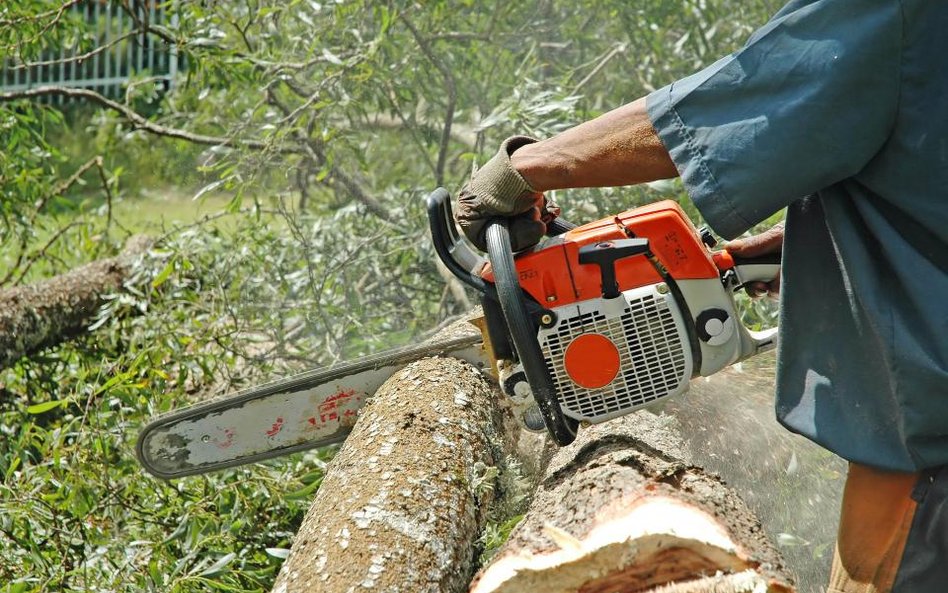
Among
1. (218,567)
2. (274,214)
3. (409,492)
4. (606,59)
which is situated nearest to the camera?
(409,492)

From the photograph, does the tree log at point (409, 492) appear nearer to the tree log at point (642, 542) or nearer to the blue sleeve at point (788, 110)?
the tree log at point (642, 542)

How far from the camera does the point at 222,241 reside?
429 cm

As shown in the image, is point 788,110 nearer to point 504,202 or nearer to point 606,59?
point 504,202

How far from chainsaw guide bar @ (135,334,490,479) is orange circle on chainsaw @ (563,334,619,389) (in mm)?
533

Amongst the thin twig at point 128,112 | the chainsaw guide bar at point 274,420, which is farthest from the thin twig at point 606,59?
the chainsaw guide bar at point 274,420

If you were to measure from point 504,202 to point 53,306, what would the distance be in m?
2.58

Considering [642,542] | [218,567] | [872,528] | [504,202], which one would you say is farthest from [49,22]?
[872,528]

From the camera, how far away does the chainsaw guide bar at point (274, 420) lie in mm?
2590

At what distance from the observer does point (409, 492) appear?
219 cm

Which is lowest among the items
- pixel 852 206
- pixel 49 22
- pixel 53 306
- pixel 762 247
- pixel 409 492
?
pixel 409 492

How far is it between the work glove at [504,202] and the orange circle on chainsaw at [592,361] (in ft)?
0.86

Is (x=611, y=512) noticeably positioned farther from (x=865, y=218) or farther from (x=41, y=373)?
(x=41, y=373)

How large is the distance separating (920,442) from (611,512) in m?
0.58

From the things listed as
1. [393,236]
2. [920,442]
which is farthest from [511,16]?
[920,442]
